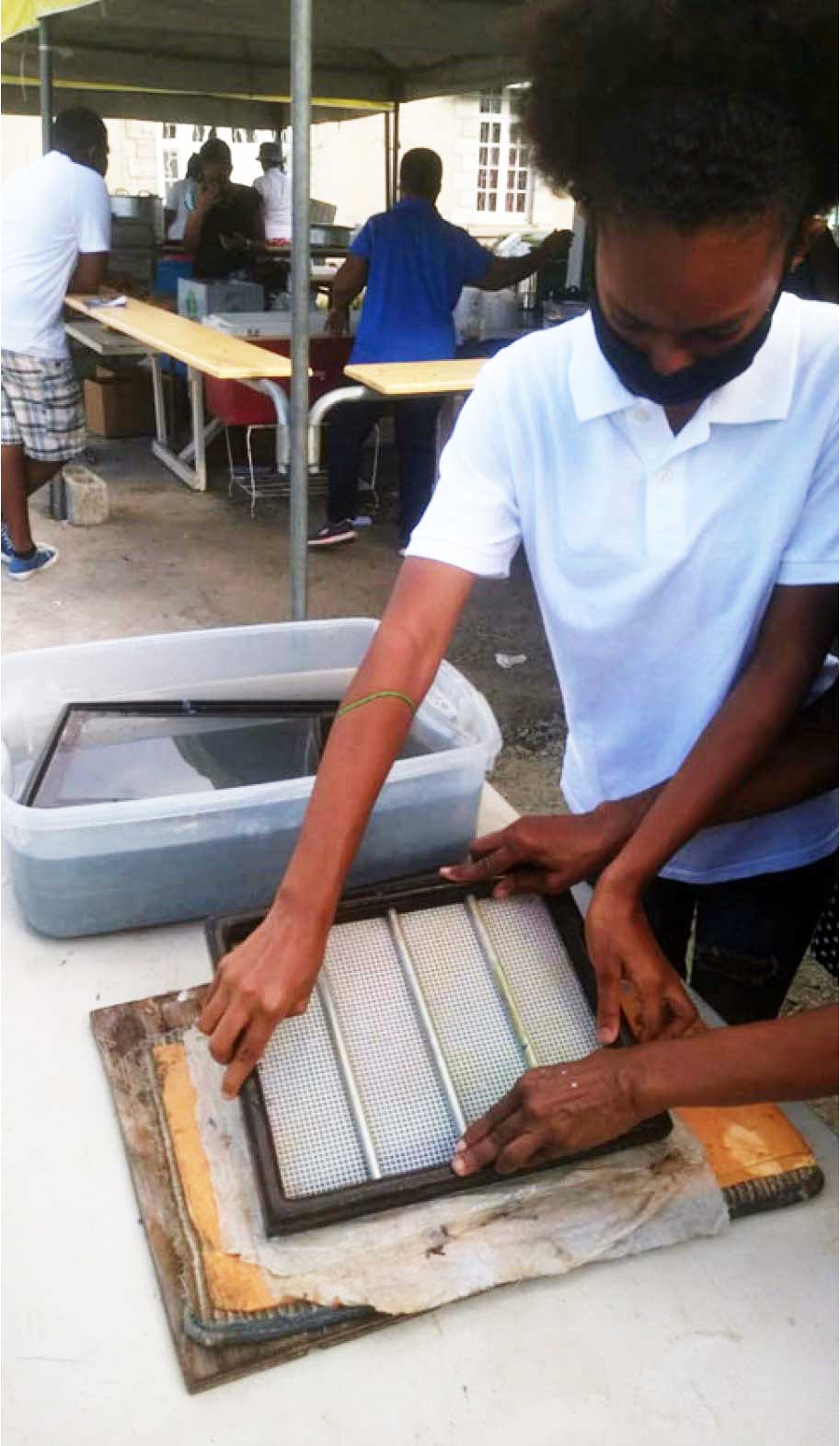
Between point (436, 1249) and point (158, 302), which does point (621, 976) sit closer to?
point (436, 1249)

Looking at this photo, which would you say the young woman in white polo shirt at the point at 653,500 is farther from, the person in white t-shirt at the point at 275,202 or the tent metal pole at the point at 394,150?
the person in white t-shirt at the point at 275,202

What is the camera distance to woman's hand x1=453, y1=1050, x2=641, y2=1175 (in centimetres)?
79

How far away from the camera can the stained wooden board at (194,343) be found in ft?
10.6

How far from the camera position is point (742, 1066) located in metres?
0.79

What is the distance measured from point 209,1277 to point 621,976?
421 millimetres

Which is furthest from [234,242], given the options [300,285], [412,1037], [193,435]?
[412,1037]

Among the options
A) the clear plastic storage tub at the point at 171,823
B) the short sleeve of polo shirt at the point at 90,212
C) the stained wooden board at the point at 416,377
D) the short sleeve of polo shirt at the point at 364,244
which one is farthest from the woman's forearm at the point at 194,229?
the clear plastic storage tub at the point at 171,823

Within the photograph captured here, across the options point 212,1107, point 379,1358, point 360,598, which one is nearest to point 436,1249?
point 379,1358

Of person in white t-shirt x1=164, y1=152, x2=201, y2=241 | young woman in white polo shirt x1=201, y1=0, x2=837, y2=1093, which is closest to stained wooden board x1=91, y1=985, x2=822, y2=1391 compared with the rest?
young woman in white polo shirt x1=201, y1=0, x2=837, y2=1093

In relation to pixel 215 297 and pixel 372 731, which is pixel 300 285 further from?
pixel 215 297

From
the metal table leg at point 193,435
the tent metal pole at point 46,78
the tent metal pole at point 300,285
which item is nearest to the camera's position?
the tent metal pole at point 300,285

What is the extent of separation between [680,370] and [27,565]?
385 cm

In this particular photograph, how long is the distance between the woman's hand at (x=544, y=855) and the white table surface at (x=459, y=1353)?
0.35 metres

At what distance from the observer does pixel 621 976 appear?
36.6 inches
